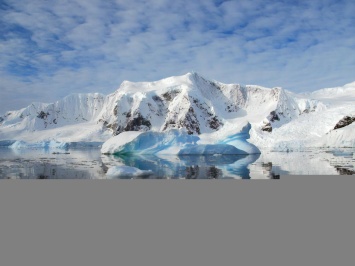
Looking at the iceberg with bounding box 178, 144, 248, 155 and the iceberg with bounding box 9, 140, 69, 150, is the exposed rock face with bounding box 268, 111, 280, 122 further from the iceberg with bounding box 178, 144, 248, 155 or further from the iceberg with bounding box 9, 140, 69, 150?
the iceberg with bounding box 178, 144, 248, 155

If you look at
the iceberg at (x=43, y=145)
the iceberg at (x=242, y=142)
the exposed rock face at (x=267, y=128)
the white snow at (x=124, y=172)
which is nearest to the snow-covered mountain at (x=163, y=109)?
the exposed rock face at (x=267, y=128)

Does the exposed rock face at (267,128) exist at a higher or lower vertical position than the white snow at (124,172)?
higher

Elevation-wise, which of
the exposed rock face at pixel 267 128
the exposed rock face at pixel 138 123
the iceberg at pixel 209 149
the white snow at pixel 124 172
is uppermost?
the exposed rock face at pixel 138 123

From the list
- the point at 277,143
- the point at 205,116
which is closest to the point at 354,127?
the point at 277,143

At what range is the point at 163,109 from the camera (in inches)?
3435

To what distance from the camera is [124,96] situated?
85.9 meters

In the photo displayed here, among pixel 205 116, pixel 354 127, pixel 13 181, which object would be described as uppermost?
pixel 205 116

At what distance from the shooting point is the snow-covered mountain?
2894 inches

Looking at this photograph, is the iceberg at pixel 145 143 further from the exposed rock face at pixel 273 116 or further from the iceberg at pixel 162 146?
the exposed rock face at pixel 273 116

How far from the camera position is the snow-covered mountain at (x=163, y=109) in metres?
73.5

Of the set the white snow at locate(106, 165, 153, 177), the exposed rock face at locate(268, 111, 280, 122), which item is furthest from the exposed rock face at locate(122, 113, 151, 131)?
the white snow at locate(106, 165, 153, 177)

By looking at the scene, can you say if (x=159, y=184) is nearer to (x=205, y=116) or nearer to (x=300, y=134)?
(x=300, y=134)

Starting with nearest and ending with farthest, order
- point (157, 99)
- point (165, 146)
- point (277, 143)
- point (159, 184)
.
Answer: point (159, 184) → point (165, 146) → point (277, 143) → point (157, 99)

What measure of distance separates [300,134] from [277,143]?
3.52 m
